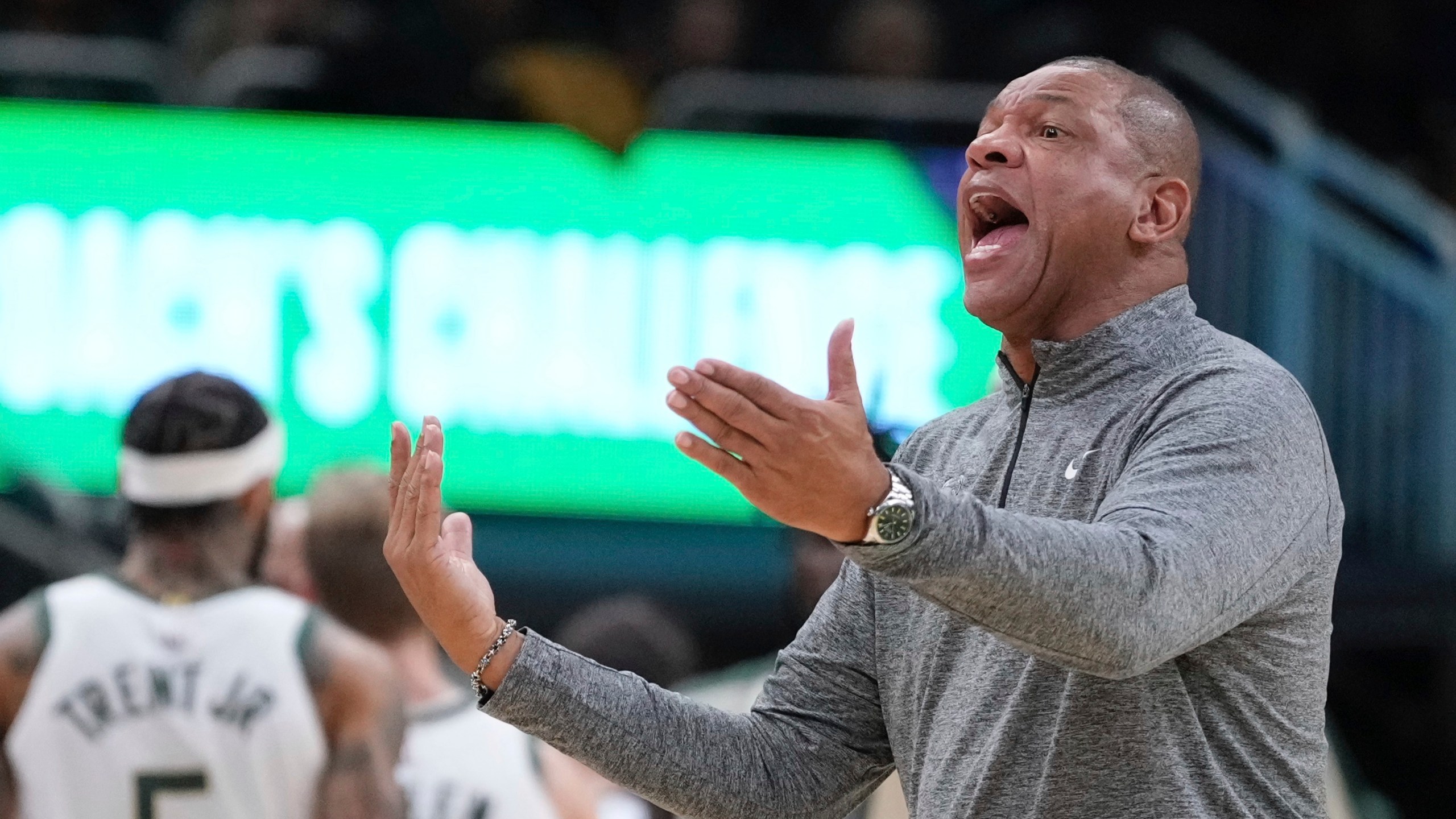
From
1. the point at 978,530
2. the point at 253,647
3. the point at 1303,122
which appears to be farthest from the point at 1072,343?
→ the point at 1303,122

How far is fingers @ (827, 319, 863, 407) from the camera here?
4.78ft

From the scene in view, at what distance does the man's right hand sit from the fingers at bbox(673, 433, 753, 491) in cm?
39

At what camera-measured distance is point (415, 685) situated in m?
3.68

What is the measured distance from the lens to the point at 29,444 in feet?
20.3

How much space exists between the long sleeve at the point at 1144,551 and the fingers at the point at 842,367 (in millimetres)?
86

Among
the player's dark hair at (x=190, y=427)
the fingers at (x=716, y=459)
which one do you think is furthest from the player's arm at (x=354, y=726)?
the fingers at (x=716, y=459)

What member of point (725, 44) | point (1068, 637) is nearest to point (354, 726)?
point (1068, 637)

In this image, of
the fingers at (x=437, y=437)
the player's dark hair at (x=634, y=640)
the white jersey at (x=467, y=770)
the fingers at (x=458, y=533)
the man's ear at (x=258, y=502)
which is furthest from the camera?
the player's dark hair at (x=634, y=640)

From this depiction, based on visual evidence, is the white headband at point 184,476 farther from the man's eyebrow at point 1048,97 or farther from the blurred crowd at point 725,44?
the blurred crowd at point 725,44

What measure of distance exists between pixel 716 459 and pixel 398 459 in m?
0.52

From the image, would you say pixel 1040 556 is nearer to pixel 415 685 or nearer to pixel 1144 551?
pixel 1144 551

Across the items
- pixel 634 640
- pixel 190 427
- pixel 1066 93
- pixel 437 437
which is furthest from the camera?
pixel 634 640

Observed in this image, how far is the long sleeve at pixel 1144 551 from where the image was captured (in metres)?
1.39

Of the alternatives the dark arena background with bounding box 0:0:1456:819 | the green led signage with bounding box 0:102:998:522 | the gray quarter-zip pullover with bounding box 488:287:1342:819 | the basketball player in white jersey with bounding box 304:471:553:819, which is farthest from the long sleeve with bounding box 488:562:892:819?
the green led signage with bounding box 0:102:998:522
